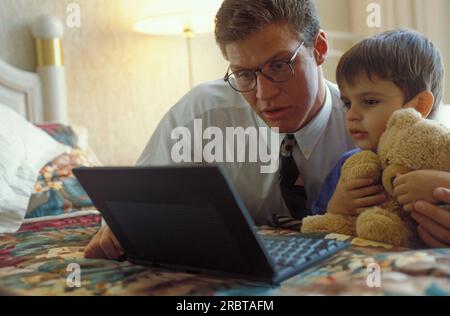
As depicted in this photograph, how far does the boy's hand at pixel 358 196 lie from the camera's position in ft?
3.09

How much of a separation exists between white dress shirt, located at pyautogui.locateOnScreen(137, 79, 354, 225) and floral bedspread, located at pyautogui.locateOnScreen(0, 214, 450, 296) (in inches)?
19.2

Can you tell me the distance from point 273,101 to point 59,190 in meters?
0.94

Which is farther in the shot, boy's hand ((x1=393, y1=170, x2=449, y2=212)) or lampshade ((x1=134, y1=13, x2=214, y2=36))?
lampshade ((x1=134, y1=13, x2=214, y2=36))

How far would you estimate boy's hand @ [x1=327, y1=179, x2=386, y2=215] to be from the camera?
940 millimetres

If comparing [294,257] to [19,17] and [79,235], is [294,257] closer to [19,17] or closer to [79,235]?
[79,235]

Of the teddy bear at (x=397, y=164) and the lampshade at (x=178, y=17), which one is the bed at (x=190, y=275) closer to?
the teddy bear at (x=397, y=164)

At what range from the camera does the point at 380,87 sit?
1014mm

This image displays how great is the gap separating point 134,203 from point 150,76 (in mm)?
2048

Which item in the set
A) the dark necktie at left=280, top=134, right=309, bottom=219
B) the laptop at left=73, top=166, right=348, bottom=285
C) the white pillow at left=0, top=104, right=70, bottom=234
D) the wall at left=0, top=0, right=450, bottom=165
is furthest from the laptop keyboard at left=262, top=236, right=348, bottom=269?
the wall at left=0, top=0, right=450, bottom=165

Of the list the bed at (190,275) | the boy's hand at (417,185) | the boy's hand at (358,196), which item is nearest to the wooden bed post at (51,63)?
the bed at (190,275)

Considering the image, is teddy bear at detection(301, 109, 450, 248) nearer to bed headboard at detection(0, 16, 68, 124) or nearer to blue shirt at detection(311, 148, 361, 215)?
blue shirt at detection(311, 148, 361, 215)

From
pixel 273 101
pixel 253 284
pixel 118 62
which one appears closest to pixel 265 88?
pixel 273 101

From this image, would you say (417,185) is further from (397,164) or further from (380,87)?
(380,87)

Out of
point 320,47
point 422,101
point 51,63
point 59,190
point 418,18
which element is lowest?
point 59,190
